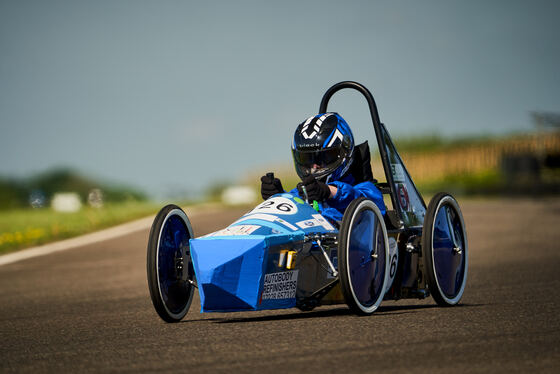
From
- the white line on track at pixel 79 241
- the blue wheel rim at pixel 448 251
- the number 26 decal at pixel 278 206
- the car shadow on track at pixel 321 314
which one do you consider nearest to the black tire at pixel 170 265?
the car shadow on track at pixel 321 314

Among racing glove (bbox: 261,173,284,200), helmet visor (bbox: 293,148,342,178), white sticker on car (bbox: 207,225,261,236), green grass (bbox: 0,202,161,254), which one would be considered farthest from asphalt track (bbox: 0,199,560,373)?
green grass (bbox: 0,202,161,254)

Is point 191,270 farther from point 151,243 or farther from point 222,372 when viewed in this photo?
point 222,372

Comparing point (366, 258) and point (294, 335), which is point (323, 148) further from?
point (294, 335)

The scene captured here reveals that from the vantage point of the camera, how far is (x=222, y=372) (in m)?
6.34

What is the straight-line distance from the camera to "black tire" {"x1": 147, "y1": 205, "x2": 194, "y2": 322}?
851 cm

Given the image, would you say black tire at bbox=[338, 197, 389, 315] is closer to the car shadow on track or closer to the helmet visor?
the car shadow on track

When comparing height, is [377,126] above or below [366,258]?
above

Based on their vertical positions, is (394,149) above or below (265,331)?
above

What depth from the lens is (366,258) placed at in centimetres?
877

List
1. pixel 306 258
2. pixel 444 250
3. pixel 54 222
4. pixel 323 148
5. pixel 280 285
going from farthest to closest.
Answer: pixel 54 222, pixel 444 250, pixel 323 148, pixel 306 258, pixel 280 285

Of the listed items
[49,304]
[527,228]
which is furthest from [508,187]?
[49,304]

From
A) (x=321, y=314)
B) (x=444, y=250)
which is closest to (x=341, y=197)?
(x=321, y=314)

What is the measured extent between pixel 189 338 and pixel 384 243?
2177mm

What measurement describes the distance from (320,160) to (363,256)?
1.48m
